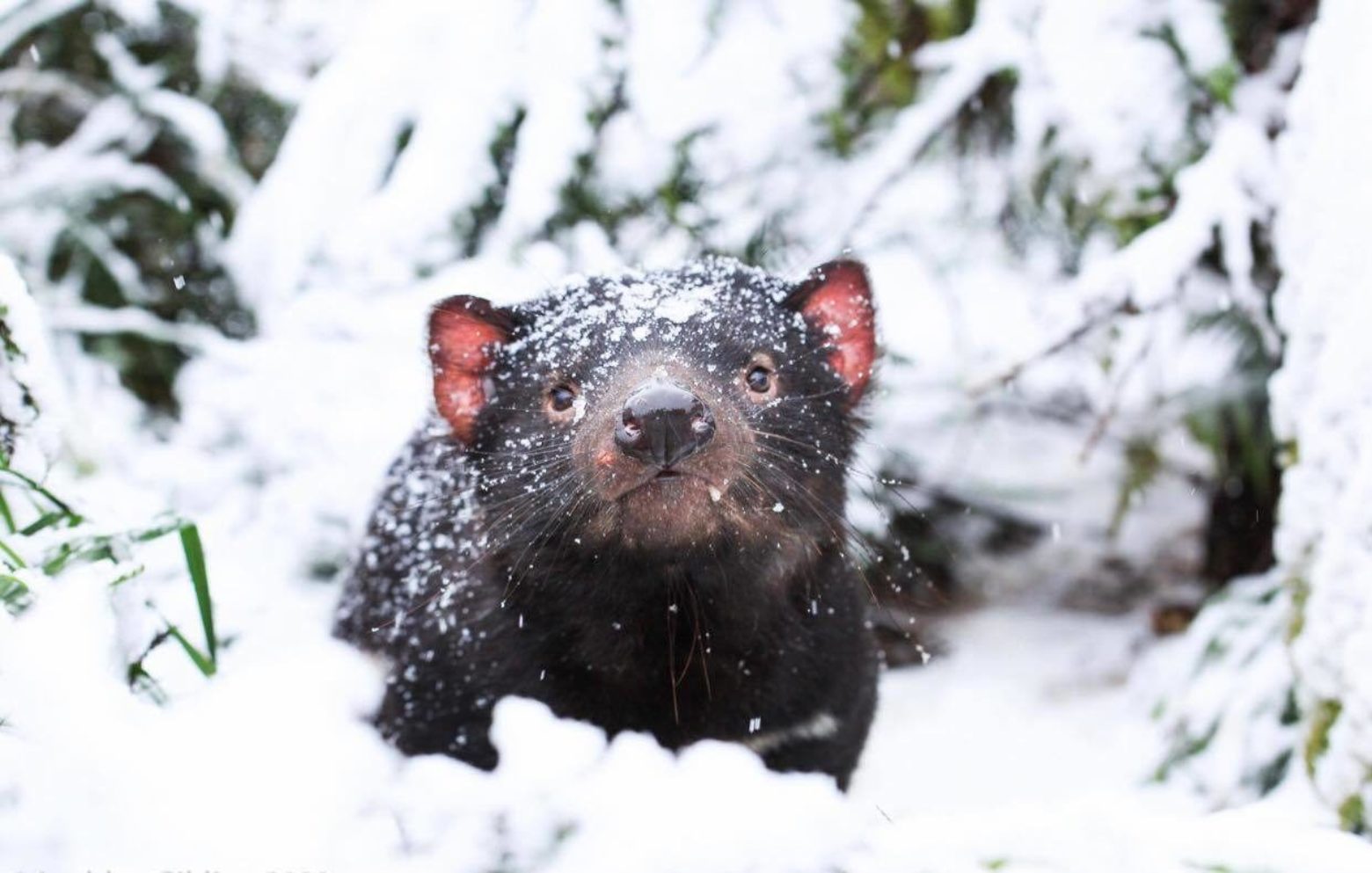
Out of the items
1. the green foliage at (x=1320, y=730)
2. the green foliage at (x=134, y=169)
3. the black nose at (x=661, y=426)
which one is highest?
the green foliage at (x=134, y=169)

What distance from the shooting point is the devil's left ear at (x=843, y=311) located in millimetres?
2607

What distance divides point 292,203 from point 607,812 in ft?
6.25

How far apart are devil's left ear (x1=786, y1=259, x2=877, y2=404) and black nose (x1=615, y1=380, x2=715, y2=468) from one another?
61 centimetres

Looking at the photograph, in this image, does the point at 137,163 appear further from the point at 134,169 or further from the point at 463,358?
the point at 463,358

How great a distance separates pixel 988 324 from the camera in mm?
4180

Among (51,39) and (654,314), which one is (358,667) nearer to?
(654,314)

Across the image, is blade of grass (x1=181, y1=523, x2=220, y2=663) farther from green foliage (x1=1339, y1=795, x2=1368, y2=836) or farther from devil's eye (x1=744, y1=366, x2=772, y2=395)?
green foliage (x1=1339, y1=795, x2=1368, y2=836)

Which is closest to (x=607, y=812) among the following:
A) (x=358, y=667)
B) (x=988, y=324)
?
(x=358, y=667)

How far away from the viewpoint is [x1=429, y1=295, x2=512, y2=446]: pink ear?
2.54m

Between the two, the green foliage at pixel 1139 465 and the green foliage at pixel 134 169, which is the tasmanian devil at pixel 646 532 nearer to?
the green foliage at pixel 1139 465

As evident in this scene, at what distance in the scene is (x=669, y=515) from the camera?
216 centimetres

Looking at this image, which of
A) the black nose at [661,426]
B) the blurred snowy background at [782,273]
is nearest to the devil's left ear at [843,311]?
the blurred snowy background at [782,273]

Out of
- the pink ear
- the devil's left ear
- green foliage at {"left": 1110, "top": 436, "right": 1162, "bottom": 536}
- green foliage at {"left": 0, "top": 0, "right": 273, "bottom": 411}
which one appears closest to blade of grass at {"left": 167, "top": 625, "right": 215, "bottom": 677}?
the pink ear

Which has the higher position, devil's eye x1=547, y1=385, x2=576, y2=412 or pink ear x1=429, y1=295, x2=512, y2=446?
pink ear x1=429, y1=295, x2=512, y2=446
